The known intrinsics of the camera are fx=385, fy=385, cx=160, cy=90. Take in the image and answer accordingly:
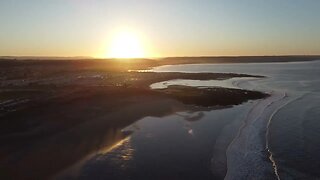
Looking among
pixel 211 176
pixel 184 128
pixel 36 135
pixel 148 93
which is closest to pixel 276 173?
pixel 211 176

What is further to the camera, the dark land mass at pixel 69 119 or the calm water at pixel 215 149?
the dark land mass at pixel 69 119

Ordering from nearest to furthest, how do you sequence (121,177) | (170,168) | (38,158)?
(121,177) < (170,168) < (38,158)

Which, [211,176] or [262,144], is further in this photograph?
[262,144]

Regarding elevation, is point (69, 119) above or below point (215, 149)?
above

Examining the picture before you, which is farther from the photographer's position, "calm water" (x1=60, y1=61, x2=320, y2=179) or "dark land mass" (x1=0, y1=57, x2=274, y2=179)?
"dark land mass" (x1=0, y1=57, x2=274, y2=179)

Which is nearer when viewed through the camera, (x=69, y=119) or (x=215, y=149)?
(x=215, y=149)

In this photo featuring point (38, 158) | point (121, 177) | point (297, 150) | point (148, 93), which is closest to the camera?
point (121, 177)

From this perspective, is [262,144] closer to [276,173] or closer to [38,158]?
[276,173]
